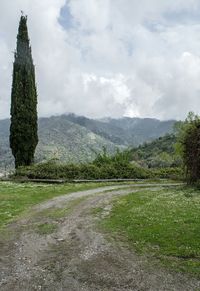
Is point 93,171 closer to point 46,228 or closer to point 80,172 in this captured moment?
point 80,172

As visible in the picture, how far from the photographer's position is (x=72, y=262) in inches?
732

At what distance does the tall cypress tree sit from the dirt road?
3999 cm

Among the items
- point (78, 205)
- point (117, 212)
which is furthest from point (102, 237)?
point (78, 205)

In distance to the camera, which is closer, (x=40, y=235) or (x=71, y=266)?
(x=71, y=266)

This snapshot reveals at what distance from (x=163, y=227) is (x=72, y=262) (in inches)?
289

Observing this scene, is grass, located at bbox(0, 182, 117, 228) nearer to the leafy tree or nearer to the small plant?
the small plant

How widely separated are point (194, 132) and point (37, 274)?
36383 millimetres

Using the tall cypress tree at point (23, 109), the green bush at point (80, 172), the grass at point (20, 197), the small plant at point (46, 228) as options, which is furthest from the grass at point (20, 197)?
the tall cypress tree at point (23, 109)

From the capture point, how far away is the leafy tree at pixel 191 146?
49188mm

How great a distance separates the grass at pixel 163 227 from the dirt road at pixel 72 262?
2.97 feet

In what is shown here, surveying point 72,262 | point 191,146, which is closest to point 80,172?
point 191,146

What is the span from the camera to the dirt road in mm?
15922

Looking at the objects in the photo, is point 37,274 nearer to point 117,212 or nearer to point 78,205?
point 117,212

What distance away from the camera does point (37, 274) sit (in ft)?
56.0
